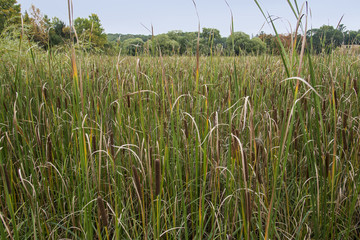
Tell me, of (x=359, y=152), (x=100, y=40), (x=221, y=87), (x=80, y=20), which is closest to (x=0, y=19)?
(x=100, y=40)

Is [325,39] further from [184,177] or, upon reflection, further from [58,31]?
[58,31]

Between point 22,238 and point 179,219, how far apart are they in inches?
28.5

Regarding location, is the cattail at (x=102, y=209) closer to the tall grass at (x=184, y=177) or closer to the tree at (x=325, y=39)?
the tall grass at (x=184, y=177)

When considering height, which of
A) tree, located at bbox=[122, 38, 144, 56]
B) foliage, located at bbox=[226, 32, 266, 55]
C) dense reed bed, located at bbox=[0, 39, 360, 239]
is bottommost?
dense reed bed, located at bbox=[0, 39, 360, 239]

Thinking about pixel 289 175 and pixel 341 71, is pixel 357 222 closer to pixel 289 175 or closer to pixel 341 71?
pixel 289 175

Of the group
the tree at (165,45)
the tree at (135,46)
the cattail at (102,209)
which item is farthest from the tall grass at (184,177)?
the tree at (135,46)

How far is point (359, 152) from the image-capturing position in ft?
4.39

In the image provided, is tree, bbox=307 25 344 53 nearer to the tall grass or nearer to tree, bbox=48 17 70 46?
the tall grass

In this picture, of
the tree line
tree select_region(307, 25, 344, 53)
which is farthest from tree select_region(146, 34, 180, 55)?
tree select_region(307, 25, 344, 53)

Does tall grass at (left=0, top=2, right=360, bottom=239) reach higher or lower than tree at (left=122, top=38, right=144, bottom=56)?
lower

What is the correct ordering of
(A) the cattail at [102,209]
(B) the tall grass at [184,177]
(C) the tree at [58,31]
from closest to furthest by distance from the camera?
(A) the cattail at [102,209] < (B) the tall grass at [184,177] < (C) the tree at [58,31]

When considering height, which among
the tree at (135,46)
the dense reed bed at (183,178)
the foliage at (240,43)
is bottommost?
the dense reed bed at (183,178)

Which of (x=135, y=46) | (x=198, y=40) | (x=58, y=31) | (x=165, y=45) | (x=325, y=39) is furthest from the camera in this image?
(x=58, y=31)

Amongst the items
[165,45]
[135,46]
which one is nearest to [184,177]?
[135,46]
